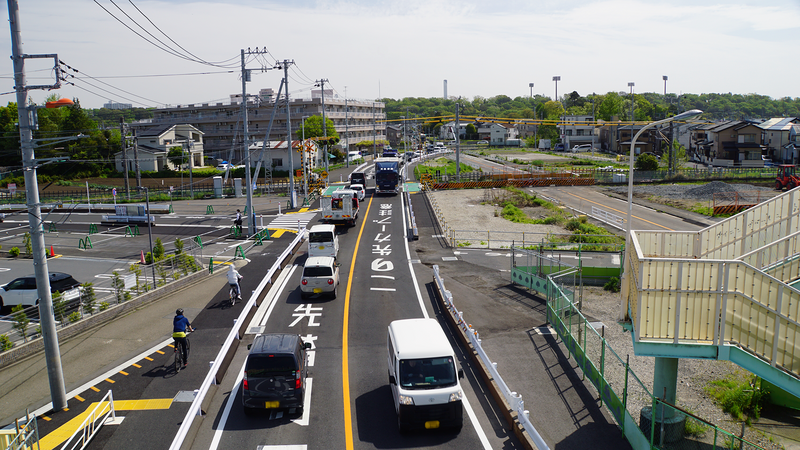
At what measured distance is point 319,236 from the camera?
28.3m

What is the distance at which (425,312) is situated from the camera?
20.7 m

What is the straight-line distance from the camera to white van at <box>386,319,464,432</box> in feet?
37.3

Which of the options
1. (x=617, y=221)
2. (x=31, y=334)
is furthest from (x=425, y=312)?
(x=617, y=221)

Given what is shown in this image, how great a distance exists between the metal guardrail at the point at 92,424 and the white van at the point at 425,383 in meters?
6.50

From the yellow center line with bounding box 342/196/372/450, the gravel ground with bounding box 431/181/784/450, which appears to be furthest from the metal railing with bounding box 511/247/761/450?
the yellow center line with bounding box 342/196/372/450

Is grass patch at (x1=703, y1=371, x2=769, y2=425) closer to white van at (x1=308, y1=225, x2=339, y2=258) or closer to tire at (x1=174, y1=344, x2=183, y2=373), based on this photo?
tire at (x1=174, y1=344, x2=183, y2=373)

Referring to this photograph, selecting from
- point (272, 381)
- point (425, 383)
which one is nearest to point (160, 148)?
point (272, 381)

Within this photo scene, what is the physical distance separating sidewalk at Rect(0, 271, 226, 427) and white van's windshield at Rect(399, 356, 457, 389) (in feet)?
32.5

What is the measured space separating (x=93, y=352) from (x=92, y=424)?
641 cm

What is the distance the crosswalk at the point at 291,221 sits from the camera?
40347 millimetres

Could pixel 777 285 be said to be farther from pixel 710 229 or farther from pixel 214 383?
pixel 214 383

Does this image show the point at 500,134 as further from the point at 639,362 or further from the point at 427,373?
the point at 427,373

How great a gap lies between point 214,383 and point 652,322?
36.5 feet

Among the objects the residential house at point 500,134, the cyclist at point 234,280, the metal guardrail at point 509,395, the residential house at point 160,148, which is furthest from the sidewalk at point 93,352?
the residential house at point 500,134
